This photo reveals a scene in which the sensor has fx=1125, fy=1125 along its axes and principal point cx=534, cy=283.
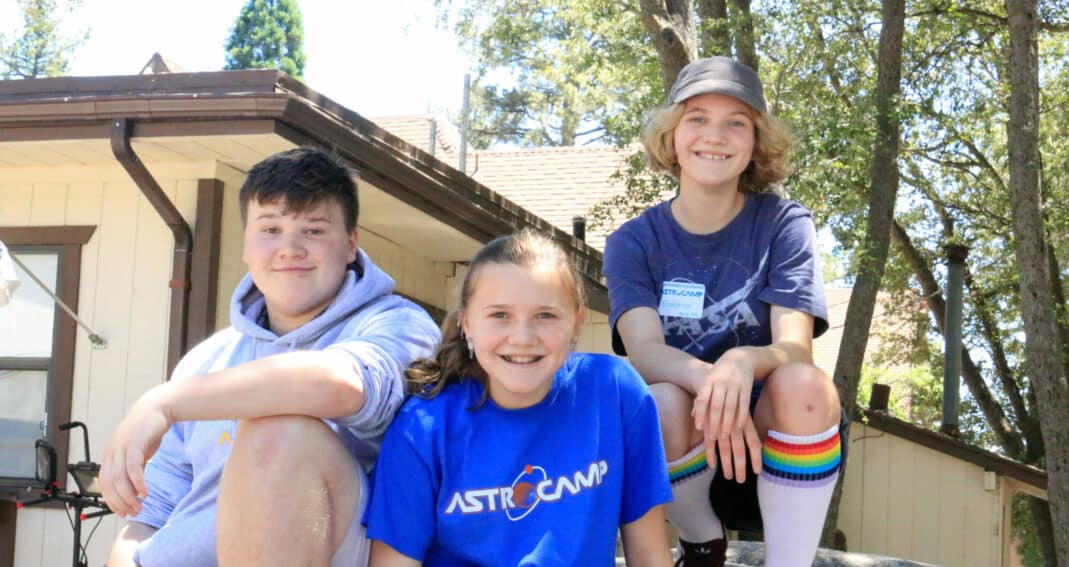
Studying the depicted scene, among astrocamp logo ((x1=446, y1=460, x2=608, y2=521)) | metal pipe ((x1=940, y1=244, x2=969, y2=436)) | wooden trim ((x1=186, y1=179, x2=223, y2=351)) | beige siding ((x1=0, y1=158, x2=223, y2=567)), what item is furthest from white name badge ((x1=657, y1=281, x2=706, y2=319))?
metal pipe ((x1=940, y1=244, x2=969, y2=436))

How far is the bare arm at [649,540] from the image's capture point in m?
2.43

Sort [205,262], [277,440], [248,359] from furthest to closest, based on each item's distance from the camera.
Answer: [205,262], [248,359], [277,440]

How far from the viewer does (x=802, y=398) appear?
97.4 inches

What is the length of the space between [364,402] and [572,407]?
45cm

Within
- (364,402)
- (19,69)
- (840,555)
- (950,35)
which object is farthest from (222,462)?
(19,69)

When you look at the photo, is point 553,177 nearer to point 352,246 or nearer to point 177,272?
point 177,272

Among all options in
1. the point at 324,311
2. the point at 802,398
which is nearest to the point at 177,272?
the point at 324,311

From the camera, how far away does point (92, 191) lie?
22.3 feet

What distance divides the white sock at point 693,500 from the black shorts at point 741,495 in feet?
0.09

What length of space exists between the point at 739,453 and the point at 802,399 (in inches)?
7.2

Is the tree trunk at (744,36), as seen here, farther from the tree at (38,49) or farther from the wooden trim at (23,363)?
the tree at (38,49)

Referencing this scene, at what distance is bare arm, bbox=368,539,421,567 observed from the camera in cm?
227

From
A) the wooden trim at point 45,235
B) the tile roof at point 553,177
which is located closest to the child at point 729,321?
the wooden trim at point 45,235

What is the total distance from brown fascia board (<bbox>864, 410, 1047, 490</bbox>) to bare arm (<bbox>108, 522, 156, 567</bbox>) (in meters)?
10.8
